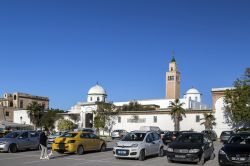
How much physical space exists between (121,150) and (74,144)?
3892mm

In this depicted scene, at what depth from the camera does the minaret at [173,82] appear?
362 feet

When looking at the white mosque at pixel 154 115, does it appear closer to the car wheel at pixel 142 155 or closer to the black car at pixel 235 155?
the car wheel at pixel 142 155

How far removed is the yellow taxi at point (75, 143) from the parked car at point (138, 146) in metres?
3.39

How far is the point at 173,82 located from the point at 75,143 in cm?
9060

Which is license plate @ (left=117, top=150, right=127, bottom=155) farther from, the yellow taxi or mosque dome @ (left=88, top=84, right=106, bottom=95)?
mosque dome @ (left=88, top=84, right=106, bottom=95)

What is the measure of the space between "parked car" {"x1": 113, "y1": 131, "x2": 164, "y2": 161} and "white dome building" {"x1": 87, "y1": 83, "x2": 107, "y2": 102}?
7271cm

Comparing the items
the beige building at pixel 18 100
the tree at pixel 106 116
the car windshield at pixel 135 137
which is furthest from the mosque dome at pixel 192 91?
the car windshield at pixel 135 137

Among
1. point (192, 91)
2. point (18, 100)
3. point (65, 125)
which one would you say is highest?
point (192, 91)

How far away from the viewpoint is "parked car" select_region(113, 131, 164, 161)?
18.6 m

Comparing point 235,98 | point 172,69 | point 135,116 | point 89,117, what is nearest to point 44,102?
point 89,117

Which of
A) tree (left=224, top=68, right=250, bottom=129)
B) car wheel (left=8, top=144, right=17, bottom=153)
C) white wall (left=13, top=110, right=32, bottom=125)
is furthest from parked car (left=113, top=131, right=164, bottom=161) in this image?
white wall (left=13, top=110, right=32, bottom=125)

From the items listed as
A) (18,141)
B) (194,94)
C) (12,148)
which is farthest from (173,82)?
(12,148)

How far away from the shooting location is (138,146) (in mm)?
18641

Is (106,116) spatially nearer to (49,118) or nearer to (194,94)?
(49,118)
